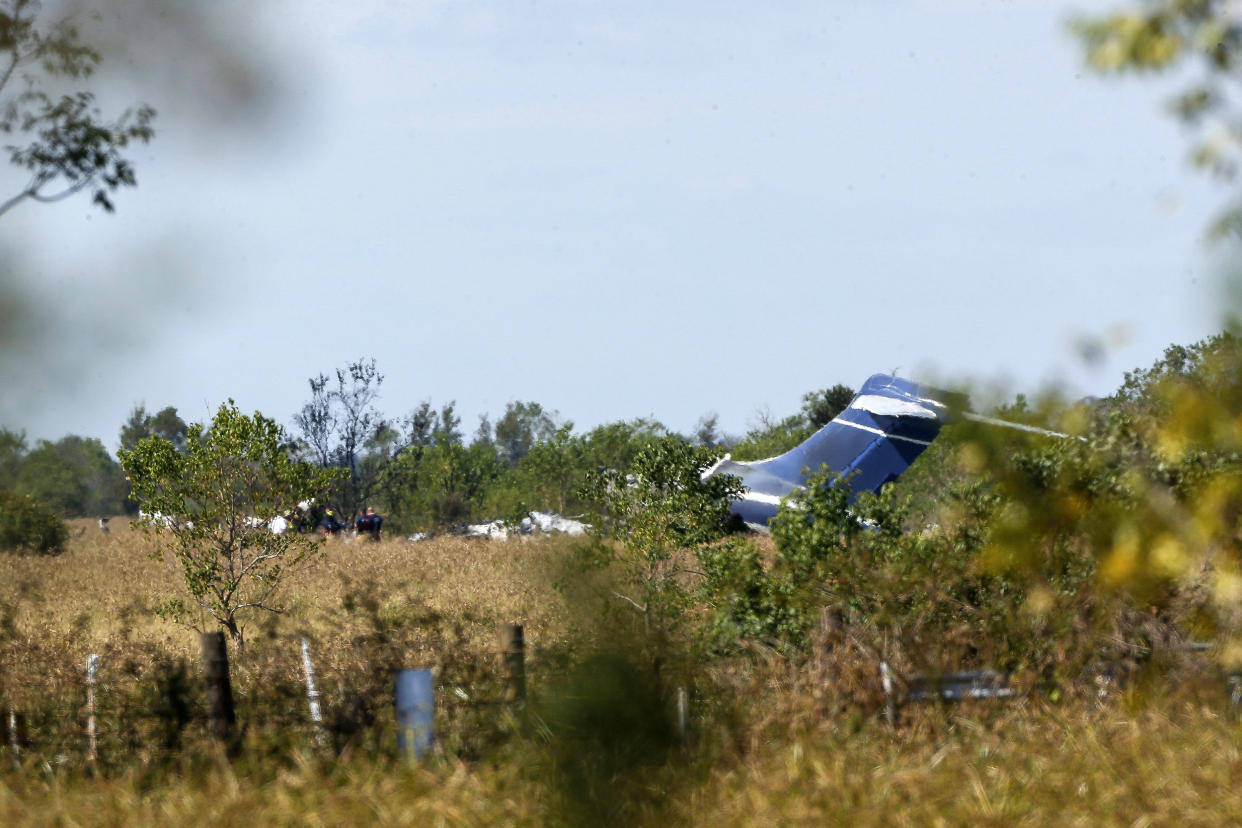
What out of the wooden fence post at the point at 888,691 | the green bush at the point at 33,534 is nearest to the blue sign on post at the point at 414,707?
the wooden fence post at the point at 888,691

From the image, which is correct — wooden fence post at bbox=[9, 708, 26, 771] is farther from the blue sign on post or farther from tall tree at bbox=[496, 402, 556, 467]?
tall tree at bbox=[496, 402, 556, 467]

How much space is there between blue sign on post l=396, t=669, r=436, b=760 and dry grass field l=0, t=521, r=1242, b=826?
0.13m

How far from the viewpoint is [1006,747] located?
25.7ft

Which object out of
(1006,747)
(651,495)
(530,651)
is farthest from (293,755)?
(651,495)

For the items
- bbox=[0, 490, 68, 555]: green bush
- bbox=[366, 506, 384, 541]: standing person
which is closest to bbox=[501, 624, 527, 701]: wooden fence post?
bbox=[0, 490, 68, 555]: green bush

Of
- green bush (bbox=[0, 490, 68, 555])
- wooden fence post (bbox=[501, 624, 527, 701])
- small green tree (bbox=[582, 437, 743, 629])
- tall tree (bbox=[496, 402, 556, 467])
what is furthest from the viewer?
tall tree (bbox=[496, 402, 556, 467])

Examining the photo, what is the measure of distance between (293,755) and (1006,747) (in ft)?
14.4

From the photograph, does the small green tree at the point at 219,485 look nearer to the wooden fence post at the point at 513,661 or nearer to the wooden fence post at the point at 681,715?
the wooden fence post at the point at 513,661

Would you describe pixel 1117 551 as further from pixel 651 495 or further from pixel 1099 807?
pixel 651 495

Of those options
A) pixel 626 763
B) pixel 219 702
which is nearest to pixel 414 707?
pixel 219 702

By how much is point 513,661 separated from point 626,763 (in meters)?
3.34

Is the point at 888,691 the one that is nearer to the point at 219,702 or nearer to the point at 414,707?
the point at 414,707

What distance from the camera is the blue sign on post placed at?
7969 mm

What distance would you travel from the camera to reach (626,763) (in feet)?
17.4
